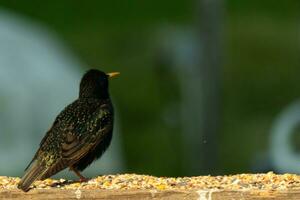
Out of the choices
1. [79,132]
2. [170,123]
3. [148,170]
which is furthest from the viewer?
[170,123]

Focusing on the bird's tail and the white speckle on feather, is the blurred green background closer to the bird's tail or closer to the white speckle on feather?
the bird's tail

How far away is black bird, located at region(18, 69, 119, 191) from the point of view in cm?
644

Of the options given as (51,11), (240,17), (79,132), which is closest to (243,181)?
(79,132)

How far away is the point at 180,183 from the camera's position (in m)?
5.75

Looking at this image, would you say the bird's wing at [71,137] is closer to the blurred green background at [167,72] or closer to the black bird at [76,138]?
the black bird at [76,138]

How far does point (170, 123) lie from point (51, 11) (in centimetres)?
370

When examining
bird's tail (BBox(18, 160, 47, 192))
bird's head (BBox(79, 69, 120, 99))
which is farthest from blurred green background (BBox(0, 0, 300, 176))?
bird's tail (BBox(18, 160, 47, 192))

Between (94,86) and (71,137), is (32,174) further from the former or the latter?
(94,86)

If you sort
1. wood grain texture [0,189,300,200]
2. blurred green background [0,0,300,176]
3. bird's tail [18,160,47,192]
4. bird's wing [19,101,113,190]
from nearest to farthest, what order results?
wood grain texture [0,189,300,200]
bird's tail [18,160,47,192]
bird's wing [19,101,113,190]
blurred green background [0,0,300,176]

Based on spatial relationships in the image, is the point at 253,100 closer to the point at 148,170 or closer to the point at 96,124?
the point at 148,170

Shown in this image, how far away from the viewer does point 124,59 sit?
16.6 meters

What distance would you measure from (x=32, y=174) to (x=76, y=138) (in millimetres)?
679

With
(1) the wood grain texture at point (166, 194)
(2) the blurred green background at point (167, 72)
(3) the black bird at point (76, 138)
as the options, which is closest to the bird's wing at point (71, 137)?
(3) the black bird at point (76, 138)

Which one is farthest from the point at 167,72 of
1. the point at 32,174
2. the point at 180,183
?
the point at 180,183
